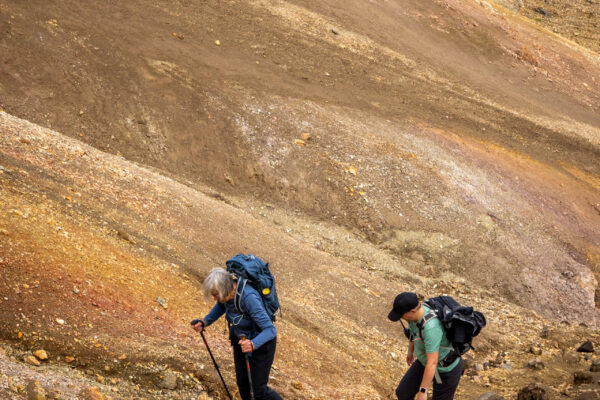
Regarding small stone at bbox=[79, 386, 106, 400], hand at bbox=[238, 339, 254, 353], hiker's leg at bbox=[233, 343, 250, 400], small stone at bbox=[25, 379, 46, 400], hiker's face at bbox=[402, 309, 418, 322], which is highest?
hiker's face at bbox=[402, 309, 418, 322]

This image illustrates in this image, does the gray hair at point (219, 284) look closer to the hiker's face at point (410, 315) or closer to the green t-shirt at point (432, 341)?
the hiker's face at point (410, 315)

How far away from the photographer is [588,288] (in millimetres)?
15359

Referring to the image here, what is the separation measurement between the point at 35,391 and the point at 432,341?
3485mm

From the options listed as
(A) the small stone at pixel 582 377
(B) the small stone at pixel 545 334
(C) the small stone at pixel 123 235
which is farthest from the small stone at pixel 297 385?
(B) the small stone at pixel 545 334

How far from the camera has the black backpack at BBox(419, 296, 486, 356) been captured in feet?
16.9

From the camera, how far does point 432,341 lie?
16.8 feet

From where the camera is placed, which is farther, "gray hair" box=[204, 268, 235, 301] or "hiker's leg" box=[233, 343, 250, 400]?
"hiker's leg" box=[233, 343, 250, 400]

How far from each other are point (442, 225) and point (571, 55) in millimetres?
18889

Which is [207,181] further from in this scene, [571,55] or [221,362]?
[571,55]

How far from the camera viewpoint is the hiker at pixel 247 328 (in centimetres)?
478

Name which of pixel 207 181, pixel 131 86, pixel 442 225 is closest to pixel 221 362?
pixel 207 181

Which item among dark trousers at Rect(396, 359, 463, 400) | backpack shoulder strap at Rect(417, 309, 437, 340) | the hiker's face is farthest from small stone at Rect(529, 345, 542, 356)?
the hiker's face

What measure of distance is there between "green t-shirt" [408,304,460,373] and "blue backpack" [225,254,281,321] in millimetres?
1369

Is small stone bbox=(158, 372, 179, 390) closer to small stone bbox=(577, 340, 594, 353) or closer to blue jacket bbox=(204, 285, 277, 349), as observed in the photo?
blue jacket bbox=(204, 285, 277, 349)
